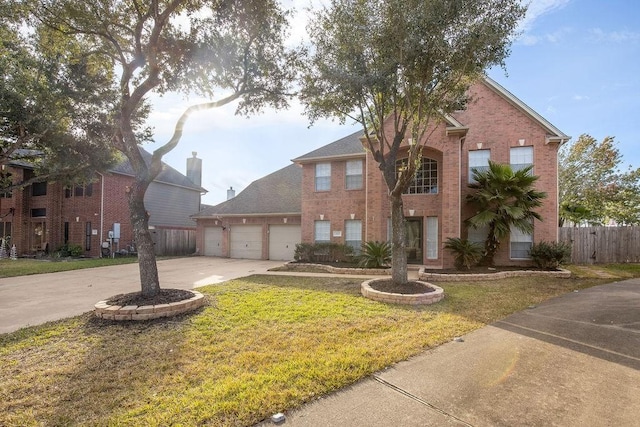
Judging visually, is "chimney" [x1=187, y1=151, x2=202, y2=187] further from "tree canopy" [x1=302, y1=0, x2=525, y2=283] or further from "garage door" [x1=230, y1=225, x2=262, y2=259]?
"tree canopy" [x1=302, y1=0, x2=525, y2=283]

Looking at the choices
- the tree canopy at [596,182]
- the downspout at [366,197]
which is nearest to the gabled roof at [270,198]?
the downspout at [366,197]

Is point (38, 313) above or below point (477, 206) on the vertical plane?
below

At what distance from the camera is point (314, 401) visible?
10.4ft

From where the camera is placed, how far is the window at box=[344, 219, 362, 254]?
618 inches

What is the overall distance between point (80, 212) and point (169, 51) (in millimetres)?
18170

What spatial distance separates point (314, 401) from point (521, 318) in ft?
16.2

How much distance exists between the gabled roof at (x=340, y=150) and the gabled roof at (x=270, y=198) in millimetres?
3054

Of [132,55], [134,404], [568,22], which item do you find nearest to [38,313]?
[134,404]

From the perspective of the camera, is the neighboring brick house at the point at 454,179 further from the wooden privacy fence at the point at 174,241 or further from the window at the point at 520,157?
the wooden privacy fence at the point at 174,241

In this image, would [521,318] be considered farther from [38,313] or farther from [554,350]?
[38,313]

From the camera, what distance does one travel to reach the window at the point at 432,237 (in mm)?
13805

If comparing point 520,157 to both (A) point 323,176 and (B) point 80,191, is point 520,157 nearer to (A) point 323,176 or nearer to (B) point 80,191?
(A) point 323,176

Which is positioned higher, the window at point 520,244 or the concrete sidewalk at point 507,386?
the window at point 520,244

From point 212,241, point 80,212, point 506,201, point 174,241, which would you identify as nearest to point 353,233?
point 506,201
